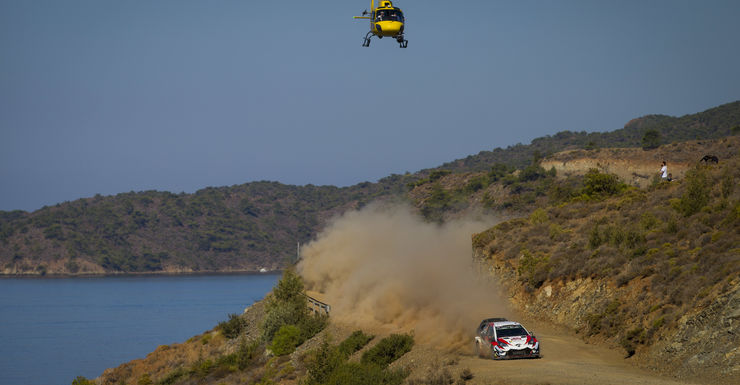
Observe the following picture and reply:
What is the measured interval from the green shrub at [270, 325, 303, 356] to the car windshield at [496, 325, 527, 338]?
61.0 ft

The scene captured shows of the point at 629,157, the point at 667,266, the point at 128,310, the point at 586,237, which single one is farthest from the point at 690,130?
the point at 667,266

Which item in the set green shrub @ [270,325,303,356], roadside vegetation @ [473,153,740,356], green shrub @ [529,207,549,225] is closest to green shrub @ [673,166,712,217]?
roadside vegetation @ [473,153,740,356]

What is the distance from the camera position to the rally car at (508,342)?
25219 millimetres

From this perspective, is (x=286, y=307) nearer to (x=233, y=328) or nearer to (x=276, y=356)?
(x=276, y=356)

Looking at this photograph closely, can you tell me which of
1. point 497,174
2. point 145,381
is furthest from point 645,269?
point 497,174

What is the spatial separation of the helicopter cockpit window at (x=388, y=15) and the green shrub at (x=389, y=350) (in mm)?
16264

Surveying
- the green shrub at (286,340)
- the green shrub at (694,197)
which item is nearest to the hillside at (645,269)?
the green shrub at (694,197)

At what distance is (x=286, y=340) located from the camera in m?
43.1

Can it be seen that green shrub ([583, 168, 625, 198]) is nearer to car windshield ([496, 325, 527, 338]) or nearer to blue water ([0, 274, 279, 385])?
car windshield ([496, 325, 527, 338])

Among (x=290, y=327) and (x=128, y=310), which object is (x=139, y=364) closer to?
(x=290, y=327)

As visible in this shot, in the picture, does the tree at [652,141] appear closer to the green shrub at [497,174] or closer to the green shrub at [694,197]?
the green shrub at [497,174]

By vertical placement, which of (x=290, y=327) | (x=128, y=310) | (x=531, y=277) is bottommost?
(x=128, y=310)

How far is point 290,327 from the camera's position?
44.6 metres

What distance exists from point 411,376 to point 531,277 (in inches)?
562
